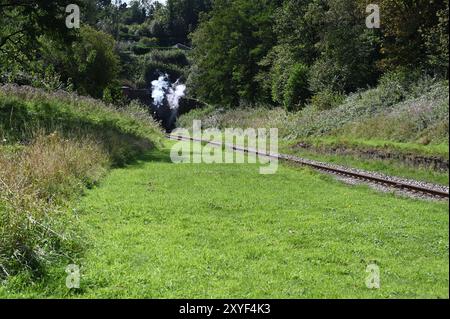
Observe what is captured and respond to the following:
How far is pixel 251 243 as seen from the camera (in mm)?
7566

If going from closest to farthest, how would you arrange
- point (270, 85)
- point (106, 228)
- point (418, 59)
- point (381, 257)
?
point (418, 59)
point (381, 257)
point (106, 228)
point (270, 85)

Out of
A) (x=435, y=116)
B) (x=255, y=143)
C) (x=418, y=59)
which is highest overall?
(x=418, y=59)

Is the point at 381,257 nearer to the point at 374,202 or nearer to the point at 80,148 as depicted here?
the point at 374,202

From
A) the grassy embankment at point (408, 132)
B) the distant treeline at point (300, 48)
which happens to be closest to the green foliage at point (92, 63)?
the distant treeline at point (300, 48)

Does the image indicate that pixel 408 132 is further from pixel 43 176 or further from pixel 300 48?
pixel 300 48

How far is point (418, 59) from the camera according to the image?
11.7 ft

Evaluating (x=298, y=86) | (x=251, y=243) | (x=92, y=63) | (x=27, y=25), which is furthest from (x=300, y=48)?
(x=251, y=243)

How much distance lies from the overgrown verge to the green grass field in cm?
37

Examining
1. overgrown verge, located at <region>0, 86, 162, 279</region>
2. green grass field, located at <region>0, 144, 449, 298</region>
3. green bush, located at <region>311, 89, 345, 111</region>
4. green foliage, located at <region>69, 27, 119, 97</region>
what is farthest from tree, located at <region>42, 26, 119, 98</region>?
green grass field, located at <region>0, 144, 449, 298</region>

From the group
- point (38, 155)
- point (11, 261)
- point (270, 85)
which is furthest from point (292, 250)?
point (270, 85)

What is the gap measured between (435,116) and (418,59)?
1.27 m

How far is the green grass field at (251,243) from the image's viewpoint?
554 cm

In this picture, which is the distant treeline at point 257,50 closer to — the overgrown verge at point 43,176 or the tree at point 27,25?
the tree at point 27,25

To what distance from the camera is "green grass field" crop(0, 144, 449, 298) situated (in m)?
5.54
